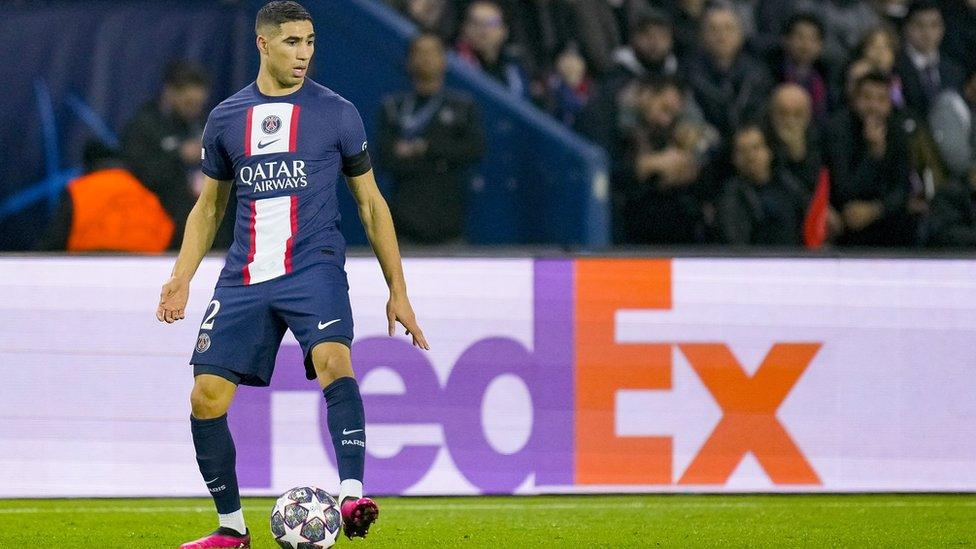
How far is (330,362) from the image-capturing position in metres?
5.39

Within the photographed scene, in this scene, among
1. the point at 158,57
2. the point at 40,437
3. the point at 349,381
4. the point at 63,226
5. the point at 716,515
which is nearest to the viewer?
the point at 349,381

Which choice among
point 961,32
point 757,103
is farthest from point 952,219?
point 961,32

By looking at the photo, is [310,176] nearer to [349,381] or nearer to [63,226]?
[349,381]

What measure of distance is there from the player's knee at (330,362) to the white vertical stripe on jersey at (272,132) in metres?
0.70

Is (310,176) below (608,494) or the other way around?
the other way around

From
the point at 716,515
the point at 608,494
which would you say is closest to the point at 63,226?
the point at 608,494

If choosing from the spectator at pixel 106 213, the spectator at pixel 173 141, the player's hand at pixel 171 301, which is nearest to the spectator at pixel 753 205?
the spectator at pixel 173 141

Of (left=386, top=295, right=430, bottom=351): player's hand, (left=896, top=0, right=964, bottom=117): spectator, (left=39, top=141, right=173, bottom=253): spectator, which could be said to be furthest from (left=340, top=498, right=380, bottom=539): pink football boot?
(left=896, top=0, right=964, bottom=117): spectator

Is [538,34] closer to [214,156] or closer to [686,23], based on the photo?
[686,23]

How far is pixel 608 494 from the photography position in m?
7.47

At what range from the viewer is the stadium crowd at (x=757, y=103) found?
983 cm

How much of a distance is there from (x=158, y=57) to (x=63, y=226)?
1965 mm

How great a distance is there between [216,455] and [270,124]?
45.9 inches

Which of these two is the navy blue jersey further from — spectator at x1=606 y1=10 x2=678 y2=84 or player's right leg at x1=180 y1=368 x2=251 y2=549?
spectator at x1=606 y1=10 x2=678 y2=84
